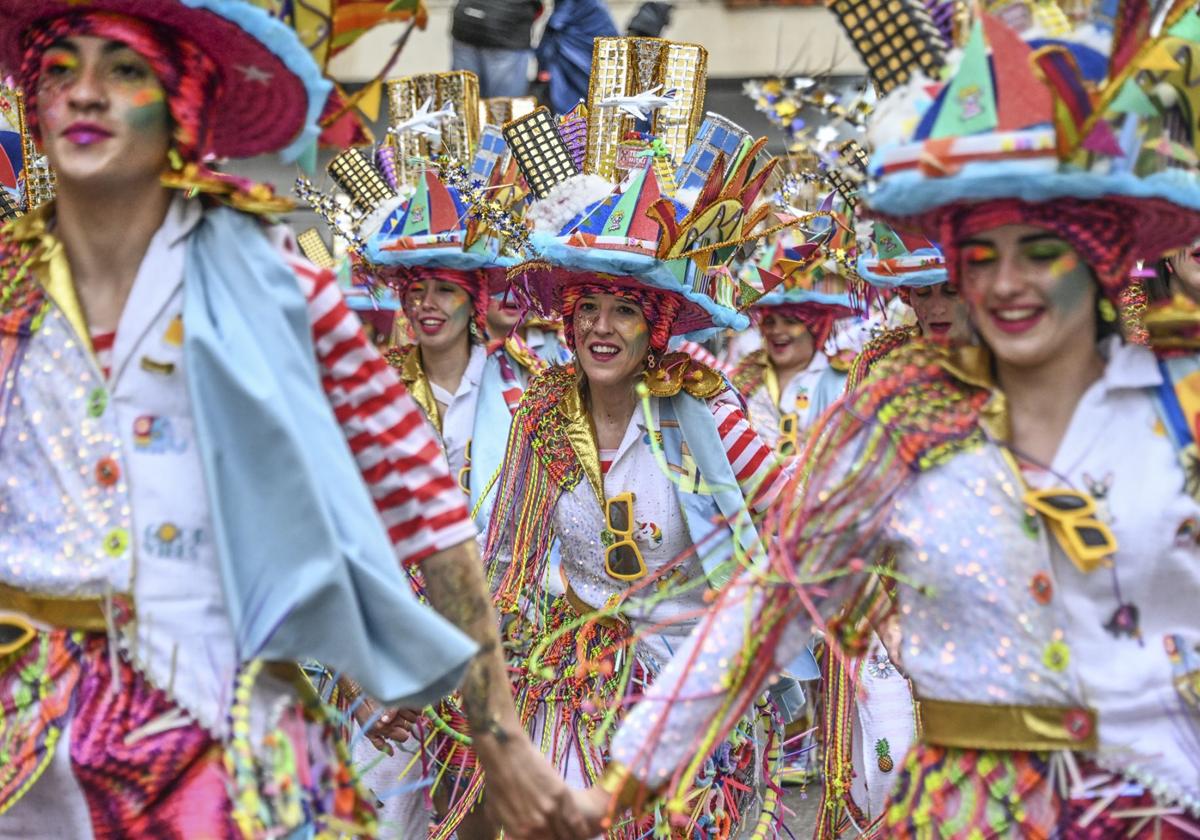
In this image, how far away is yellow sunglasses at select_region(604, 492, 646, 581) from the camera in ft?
19.7

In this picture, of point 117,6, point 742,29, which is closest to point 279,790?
point 117,6

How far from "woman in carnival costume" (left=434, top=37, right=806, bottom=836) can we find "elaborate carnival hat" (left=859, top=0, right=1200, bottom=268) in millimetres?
2298

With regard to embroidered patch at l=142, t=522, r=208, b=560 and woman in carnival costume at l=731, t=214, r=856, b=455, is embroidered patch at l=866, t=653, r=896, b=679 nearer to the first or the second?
woman in carnival costume at l=731, t=214, r=856, b=455

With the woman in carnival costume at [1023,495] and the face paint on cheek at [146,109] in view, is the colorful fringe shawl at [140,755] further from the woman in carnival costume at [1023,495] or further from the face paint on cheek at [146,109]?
the face paint on cheek at [146,109]

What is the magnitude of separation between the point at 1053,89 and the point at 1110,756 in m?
1.26

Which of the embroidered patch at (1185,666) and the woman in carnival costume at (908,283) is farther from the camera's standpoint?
the woman in carnival costume at (908,283)

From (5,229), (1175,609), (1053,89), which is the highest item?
(1053,89)

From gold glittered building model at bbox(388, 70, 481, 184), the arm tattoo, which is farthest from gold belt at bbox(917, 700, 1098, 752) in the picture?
gold glittered building model at bbox(388, 70, 481, 184)

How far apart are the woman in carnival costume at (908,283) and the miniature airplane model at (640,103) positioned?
1.13 meters

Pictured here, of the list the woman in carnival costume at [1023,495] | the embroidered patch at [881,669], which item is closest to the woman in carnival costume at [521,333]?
the embroidered patch at [881,669]

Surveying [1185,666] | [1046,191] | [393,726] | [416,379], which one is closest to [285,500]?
[1046,191]

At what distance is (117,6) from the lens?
142 inches

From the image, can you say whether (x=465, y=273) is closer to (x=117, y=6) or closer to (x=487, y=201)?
(x=487, y=201)

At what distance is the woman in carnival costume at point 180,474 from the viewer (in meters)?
3.43
